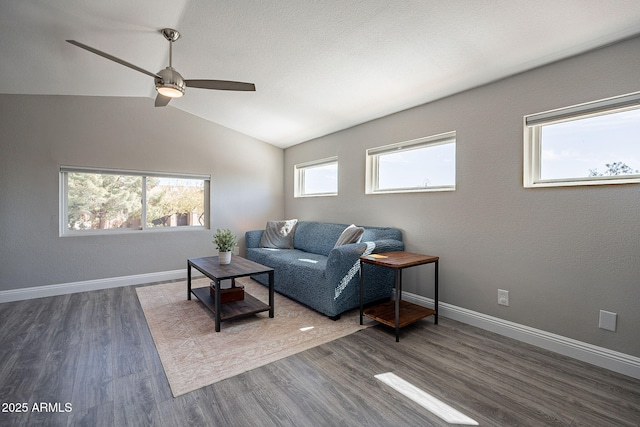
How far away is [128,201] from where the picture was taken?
4066mm

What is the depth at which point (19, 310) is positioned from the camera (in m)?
3.01

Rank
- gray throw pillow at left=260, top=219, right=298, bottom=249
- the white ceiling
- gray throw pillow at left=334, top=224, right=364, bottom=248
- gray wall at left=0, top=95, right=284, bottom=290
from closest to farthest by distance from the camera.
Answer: the white ceiling → gray throw pillow at left=334, top=224, right=364, bottom=248 → gray wall at left=0, top=95, right=284, bottom=290 → gray throw pillow at left=260, top=219, right=298, bottom=249

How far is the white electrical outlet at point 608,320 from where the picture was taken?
1.97m

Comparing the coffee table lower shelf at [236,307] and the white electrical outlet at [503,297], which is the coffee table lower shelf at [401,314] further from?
the coffee table lower shelf at [236,307]

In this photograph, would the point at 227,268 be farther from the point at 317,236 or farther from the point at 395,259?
the point at 395,259

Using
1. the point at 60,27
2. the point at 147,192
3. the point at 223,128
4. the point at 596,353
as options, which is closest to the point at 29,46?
the point at 60,27

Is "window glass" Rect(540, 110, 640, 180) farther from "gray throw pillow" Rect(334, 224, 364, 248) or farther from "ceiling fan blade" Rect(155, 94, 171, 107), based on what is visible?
"ceiling fan blade" Rect(155, 94, 171, 107)

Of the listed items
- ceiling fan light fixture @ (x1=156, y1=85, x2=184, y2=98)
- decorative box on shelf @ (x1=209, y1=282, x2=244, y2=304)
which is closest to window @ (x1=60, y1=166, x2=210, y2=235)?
decorative box on shelf @ (x1=209, y1=282, x2=244, y2=304)

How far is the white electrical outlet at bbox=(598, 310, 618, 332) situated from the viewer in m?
1.97

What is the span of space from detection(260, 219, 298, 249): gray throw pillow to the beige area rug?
115 centimetres

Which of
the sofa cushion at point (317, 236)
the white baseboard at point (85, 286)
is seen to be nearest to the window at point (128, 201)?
the white baseboard at point (85, 286)

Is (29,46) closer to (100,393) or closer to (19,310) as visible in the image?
(19,310)

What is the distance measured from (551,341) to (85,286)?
498cm

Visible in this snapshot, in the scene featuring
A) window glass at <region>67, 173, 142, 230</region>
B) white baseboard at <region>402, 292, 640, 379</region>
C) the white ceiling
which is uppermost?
the white ceiling
